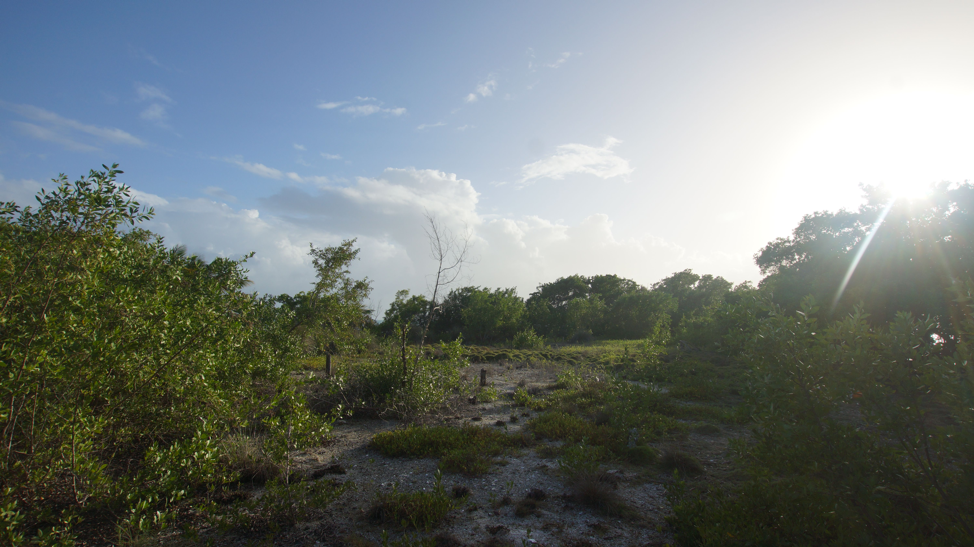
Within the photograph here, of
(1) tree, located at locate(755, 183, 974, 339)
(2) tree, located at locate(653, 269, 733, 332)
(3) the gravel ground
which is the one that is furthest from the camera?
(2) tree, located at locate(653, 269, 733, 332)

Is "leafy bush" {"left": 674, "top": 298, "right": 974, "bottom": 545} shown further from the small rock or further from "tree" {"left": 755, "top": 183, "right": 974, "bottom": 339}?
"tree" {"left": 755, "top": 183, "right": 974, "bottom": 339}

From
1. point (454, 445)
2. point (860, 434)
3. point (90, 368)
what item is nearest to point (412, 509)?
point (454, 445)

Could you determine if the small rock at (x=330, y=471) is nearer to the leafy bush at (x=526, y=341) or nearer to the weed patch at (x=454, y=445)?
the weed patch at (x=454, y=445)

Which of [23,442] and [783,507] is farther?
[23,442]

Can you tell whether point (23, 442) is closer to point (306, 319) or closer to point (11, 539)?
point (11, 539)

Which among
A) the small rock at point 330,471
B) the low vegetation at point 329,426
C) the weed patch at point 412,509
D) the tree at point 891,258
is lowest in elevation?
the small rock at point 330,471

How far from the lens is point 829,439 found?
3.09 metres

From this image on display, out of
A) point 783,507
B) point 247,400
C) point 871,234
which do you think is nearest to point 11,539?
point 247,400

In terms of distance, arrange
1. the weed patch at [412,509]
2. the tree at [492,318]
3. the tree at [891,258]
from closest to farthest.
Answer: the weed patch at [412,509], the tree at [891,258], the tree at [492,318]

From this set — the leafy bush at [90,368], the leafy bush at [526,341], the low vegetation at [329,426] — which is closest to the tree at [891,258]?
the low vegetation at [329,426]

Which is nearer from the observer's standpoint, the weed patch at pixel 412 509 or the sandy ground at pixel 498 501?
the sandy ground at pixel 498 501

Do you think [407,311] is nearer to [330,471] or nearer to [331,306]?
[331,306]

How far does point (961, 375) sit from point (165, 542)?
6753 millimetres

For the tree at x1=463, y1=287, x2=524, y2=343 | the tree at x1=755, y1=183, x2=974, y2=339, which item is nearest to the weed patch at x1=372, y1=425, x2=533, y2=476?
the tree at x1=755, y1=183, x2=974, y2=339
